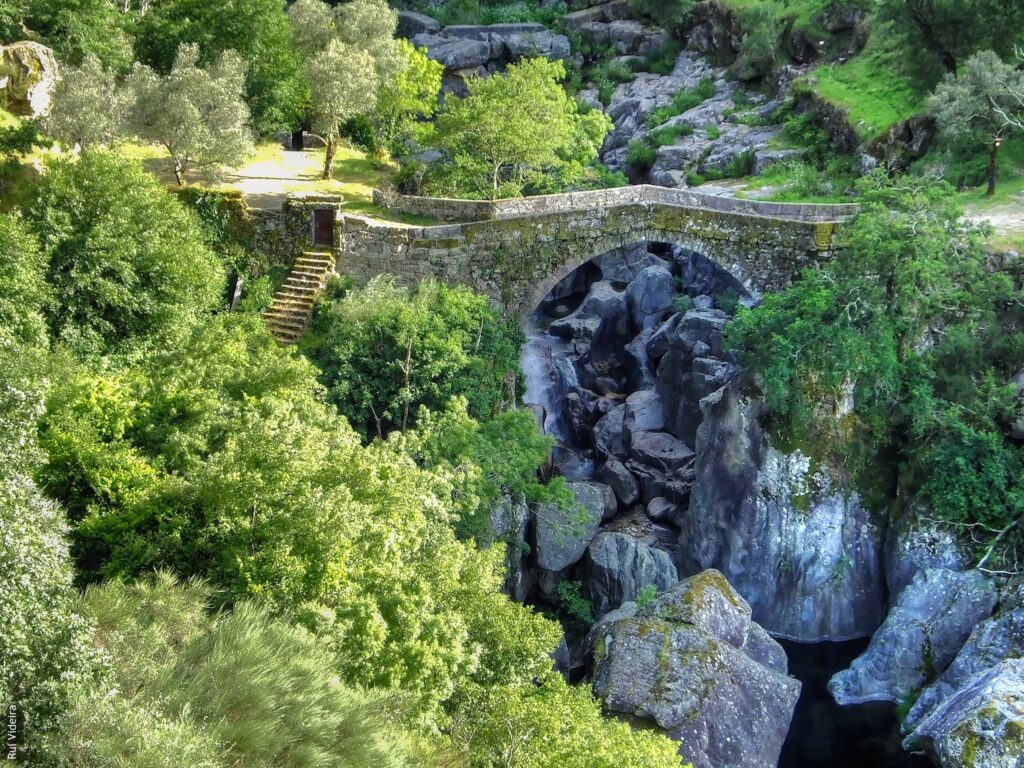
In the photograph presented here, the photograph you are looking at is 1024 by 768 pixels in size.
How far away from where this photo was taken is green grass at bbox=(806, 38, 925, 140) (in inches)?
1522

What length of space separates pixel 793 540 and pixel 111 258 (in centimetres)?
1991

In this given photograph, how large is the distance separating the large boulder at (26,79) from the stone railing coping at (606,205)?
477 inches

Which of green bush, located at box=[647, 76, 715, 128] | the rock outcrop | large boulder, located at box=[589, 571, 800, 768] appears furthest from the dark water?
the rock outcrop

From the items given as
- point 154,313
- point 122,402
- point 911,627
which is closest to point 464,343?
point 154,313

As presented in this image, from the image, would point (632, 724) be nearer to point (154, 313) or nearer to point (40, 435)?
point (40, 435)

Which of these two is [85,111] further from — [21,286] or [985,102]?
[985,102]

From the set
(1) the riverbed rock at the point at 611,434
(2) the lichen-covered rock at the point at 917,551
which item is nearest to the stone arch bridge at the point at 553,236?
(1) the riverbed rock at the point at 611,434

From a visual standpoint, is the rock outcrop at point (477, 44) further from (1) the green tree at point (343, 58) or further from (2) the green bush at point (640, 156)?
(1) the green tree at point (343, 58)

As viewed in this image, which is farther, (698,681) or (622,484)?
(622,484)

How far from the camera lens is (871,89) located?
4172 cm

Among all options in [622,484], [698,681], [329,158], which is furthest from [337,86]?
[698,681]

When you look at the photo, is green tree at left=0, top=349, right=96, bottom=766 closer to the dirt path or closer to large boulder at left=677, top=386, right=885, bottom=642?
the dirt path

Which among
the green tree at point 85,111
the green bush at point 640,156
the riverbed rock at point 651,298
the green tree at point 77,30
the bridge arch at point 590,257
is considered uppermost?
the green tree at point 77,30

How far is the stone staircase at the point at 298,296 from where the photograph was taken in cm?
2875
